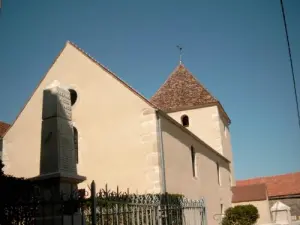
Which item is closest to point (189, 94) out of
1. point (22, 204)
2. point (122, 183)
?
point (122, 183)

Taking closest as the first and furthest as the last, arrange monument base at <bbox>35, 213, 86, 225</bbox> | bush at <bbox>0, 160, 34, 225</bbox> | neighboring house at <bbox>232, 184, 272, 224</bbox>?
1. monument base at <bbox>35, 213, 86, 225</bbox>
2. bush at <bbox>0, 160, 34, 225</bbox>
3. neighboring house at <bbox>232, 184, 272, 224</bbox>

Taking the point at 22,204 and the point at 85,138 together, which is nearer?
the point at 22,204

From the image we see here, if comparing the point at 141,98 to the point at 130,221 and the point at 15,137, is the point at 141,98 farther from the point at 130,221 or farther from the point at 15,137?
the point at 130,221

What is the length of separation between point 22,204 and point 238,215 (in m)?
16.5

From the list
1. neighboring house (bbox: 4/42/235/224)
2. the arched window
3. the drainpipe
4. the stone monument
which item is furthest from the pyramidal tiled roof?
the stone monument

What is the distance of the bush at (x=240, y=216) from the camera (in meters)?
18.7

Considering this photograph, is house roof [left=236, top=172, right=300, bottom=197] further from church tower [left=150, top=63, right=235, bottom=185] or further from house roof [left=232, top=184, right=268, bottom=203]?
church tower [left=150, top=63, right=235, bottom=185]

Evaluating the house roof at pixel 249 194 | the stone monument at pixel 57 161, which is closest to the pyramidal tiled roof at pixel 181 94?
the house roof at pixel 249 194

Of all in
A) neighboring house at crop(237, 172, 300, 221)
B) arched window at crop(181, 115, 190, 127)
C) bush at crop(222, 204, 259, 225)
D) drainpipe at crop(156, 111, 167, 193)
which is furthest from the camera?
neighboring house at crop(237, 172, 300, 221)

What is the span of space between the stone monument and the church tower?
17.0 metres

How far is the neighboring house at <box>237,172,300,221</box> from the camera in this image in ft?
106

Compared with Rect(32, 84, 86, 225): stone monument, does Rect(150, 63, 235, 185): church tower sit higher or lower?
higher

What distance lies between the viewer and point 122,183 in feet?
39.6

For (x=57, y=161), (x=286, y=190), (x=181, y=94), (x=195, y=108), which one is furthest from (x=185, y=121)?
(x=57, y=161)
